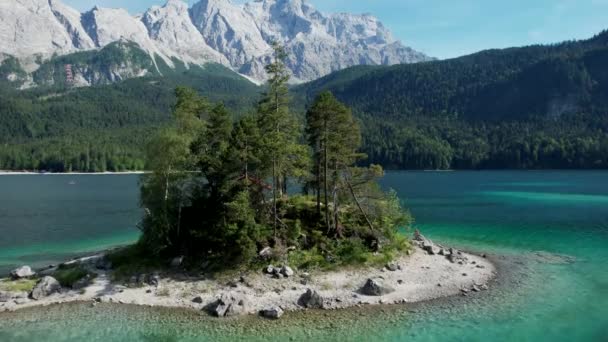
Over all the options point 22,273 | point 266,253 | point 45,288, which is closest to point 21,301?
point 45,288

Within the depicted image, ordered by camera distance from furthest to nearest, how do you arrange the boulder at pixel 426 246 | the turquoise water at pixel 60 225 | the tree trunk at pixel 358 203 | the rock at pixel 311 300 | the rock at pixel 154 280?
the turquoise water at pixel 60 225 → the boulder at pixel 426 246 → the tree trunk at pixel 358 203 → the rock at pixel 154 280 → the rock at pixel 311 300

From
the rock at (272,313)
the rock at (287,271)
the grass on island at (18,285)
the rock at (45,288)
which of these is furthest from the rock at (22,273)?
the rock at (272,313)

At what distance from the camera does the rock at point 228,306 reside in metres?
35.3

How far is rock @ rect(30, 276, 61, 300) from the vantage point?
40.0m

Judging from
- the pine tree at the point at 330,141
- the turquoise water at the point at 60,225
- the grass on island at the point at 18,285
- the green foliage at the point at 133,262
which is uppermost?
the pine tree at the point at 330,141

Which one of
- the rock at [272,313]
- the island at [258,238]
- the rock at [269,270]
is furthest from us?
the rock at [269,270]

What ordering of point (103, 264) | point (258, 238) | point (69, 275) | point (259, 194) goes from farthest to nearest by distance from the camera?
1. point (103, 264)
2. point (259, 194)
3. point (258, 238)
4. point (69, 275)

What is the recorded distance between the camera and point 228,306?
35.7m

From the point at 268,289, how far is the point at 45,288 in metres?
20.0

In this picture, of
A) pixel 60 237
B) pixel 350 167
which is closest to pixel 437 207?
pixel 350 167

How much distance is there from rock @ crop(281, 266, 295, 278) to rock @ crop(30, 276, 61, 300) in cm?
2057

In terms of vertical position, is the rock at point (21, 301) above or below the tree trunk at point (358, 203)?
below

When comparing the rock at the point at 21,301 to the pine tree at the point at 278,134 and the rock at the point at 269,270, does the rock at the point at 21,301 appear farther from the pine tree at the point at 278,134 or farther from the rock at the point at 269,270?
the pine tree at the point at 278,134

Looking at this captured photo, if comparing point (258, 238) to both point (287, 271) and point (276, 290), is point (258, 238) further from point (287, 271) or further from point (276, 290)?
point (276, 290)
